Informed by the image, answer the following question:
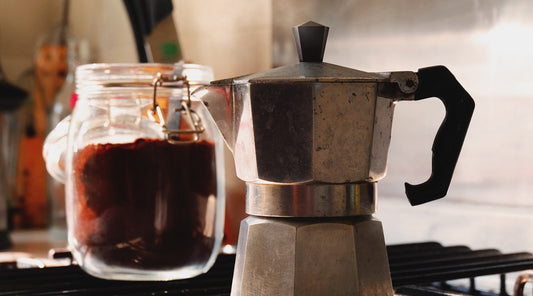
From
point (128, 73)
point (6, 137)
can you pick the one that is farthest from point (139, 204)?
point (6, 137)

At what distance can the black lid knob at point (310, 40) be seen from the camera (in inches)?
23.5

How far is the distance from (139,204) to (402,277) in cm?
27

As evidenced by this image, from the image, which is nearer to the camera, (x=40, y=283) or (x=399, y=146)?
(x=40, y=283)

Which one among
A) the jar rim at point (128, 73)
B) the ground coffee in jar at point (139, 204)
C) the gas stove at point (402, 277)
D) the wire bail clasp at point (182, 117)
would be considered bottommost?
the gas stove at point (402, 277)

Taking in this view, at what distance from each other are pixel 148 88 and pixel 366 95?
0.35 m

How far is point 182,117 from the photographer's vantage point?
86cm

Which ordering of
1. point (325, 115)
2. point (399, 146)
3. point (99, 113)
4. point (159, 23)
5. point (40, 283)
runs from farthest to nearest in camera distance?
point (159, 23)
point (399, 146)
point (99, 113)
point (40, 283)
point (325, 115)

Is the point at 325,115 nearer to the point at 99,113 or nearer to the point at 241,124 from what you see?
the point at 241,124

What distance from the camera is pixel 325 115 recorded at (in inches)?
22.4

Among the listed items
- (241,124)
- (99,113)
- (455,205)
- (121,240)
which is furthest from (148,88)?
(455,205)

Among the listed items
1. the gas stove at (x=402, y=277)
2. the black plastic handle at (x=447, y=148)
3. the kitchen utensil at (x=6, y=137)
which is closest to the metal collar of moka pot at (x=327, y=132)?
the black plastic handle at (x=447, y=148)

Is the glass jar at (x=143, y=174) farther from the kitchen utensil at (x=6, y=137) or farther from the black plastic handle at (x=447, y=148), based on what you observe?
the kitchen utensil at (x=6, y=137)

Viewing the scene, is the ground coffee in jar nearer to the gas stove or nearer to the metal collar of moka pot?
the gas stove

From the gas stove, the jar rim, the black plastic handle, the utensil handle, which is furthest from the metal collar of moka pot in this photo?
the utensil handle
